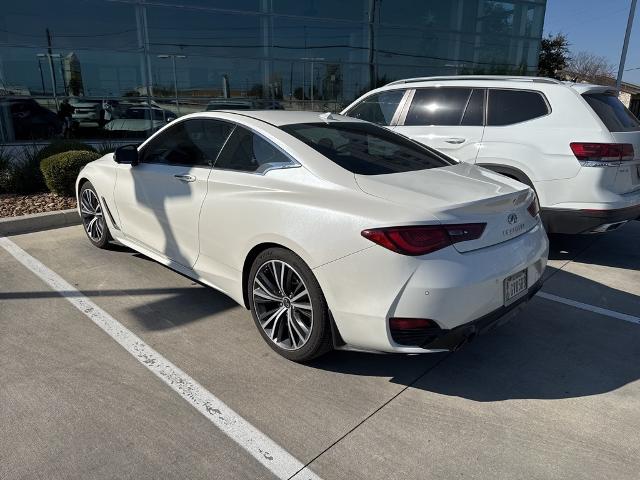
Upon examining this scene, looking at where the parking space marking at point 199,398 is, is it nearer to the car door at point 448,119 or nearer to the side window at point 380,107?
the car door at point 448,119

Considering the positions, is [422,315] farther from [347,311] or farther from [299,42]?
[299,42]

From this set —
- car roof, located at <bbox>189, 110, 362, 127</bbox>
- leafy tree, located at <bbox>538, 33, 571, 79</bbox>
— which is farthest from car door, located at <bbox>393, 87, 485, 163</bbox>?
leafy tree, located at <bbox>538, 33, 571, 79</bbox>

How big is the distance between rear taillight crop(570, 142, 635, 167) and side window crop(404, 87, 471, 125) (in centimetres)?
141

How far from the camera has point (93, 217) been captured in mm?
5152

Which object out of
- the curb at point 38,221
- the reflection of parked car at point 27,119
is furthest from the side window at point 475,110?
the reflection of parked car at point 27,119

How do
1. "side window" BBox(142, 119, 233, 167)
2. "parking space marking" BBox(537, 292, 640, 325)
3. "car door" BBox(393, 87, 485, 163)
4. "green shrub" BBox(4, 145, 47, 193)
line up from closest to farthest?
"side window" BBox(142, 119, 233, 167) → "parking space marking" BBox(537, 292, 640, 325) → "car door" BBox(393, 87, 485, 163) → "green shrub" BBox(4, 145, 47, 193)

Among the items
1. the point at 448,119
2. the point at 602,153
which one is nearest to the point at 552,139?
the point at 602,153

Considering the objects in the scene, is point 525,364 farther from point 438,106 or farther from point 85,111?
point 85,111

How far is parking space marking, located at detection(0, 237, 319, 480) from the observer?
2297 mm

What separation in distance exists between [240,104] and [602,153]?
11.8 meters

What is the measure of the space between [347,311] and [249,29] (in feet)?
45.4

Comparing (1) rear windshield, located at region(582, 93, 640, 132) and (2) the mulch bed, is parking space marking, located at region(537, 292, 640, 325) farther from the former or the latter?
(2) the mulch bed

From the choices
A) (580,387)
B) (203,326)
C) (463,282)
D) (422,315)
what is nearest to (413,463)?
(422,315)

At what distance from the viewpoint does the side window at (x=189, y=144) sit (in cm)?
366
